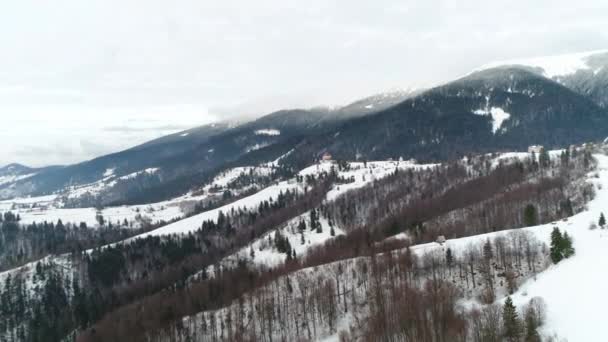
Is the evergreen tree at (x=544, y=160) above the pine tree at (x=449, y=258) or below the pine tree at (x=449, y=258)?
above

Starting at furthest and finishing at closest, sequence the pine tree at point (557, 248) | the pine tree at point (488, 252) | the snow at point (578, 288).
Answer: the pine tree at point (488, 252), the pine tree at point (557, 248), the snow at point (578, 288)

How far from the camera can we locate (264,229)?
605 feet

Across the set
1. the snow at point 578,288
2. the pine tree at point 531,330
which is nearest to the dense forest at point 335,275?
the pine tree at point 531,330

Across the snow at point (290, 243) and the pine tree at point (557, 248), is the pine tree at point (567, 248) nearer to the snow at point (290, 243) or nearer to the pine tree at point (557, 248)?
the pine tree at point (557, 248)

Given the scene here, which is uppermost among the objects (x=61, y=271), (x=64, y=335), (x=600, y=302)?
(x=600, y=302)

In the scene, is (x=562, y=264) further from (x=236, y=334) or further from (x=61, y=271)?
(x=61, y=271)

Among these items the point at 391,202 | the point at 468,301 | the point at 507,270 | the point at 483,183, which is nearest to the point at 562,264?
the point at 507,270

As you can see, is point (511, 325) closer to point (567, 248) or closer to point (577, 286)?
point (577, 286)

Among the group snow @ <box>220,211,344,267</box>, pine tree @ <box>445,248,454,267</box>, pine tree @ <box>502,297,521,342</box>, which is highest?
pine tree @ <box>502,297,521,342</box>

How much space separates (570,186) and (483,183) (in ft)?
152

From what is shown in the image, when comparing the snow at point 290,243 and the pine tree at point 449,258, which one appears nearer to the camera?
the pine tree at point 449,258

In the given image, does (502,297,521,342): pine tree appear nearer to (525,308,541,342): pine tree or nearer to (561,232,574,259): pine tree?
(525,308,541,342): pine tree

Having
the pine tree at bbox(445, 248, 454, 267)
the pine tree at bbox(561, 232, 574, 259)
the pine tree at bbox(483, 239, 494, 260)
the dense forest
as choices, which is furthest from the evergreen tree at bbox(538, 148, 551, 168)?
the pine tree at bbox(561, 232, 574, 259)

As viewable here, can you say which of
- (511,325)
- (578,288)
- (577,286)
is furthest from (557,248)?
(511,325)
